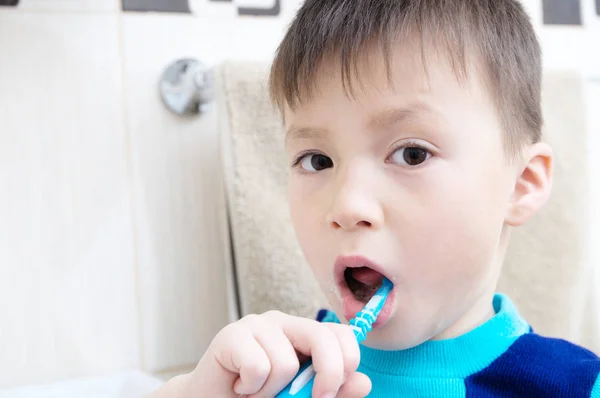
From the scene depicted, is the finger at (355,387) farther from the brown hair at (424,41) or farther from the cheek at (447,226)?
the brown hair at (424,41)

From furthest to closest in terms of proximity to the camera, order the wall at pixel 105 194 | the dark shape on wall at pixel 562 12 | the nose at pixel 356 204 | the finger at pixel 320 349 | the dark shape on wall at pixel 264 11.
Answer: the dark shape on wall at pixel 562 12 < the dark shape on wall at pixel 264 11 < the wall at pixel 105 194 < the nose at pixel 356 204 < the finger at pixel 320 349

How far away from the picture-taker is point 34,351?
0.85m

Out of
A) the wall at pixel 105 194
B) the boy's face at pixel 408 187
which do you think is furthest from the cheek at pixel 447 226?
the wall at pixel 105 194

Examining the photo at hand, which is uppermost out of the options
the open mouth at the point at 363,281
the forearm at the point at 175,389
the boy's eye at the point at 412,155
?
the boy's eye at the point at 412,155

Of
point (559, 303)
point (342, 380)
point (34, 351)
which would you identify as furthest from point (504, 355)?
point (34, 351)

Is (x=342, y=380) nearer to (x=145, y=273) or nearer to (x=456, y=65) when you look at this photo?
(x=456, y=65)

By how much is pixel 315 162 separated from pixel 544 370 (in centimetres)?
29

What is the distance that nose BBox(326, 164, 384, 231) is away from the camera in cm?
54

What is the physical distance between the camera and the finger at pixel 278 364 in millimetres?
435

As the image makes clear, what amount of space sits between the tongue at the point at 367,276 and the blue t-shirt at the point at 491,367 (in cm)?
Result: 9

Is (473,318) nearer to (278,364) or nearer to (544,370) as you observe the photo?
(544,370)

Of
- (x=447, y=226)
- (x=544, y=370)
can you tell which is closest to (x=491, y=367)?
(x=544, y=370)

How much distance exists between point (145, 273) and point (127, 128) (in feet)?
0.67

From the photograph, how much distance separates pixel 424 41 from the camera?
0.57 m
